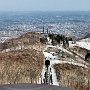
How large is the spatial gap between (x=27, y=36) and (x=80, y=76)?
18.0 meters

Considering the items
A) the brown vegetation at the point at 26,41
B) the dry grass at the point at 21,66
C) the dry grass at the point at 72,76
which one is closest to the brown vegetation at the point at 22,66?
A: the dry grass at the point at 21,66

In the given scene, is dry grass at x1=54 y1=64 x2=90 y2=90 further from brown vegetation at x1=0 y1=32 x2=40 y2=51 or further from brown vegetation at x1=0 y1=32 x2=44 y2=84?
brown vegetation at x1=0 y1=32 x2=40 y2=51

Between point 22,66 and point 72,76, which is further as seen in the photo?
point 22,66

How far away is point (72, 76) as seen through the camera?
2002 centimetres

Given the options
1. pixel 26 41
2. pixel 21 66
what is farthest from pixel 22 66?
pixel 26 41

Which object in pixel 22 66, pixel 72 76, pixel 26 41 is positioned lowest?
pixel 26 41

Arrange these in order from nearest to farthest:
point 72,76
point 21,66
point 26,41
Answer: point 72,76
point 21,66
point 26,41

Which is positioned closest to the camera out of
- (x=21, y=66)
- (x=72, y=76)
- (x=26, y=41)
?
(x=72, y=76)

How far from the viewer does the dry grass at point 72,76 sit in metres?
18.0

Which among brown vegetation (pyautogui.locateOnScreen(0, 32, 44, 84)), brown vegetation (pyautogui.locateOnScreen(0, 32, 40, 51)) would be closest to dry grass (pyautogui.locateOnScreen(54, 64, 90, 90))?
brown vegetation (pyautogui.locateOnScreen(0, 32, 44, 84))

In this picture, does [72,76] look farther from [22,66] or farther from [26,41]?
[26,41]

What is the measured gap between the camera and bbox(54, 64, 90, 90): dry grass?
709 inches

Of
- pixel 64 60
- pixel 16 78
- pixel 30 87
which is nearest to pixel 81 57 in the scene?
pixel 64 60

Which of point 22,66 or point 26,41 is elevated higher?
point 22,66
